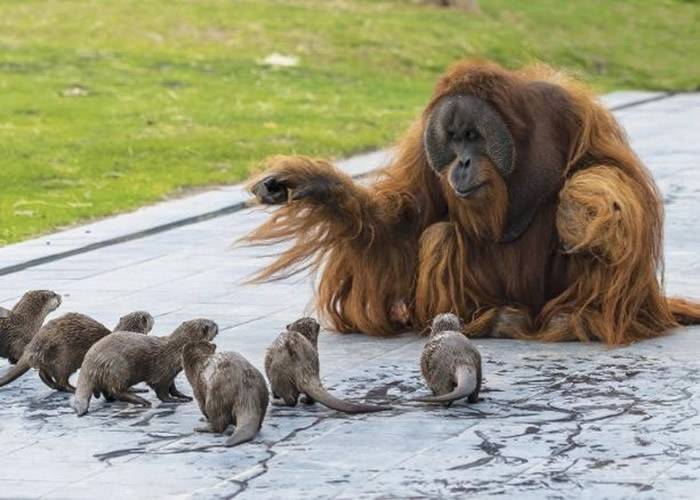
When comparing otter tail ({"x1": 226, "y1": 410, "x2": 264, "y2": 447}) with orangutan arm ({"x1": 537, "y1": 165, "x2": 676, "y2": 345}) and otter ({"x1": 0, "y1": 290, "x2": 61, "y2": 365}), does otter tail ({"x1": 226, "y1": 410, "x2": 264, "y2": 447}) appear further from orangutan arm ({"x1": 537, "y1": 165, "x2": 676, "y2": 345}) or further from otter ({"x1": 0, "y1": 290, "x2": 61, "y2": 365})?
orangutan arm ({"x1": 537, "y1": 165, "x2": 676, "y2": 345})

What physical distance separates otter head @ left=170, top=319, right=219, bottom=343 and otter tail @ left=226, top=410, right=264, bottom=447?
1.76 ft

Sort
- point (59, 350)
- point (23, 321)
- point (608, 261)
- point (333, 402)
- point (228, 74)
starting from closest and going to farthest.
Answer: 1. point (333, 402)
2. point (59, 350)
3. point (23, 321)
4. point (608, 261)
5. point (228, 74)

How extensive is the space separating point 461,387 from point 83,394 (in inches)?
52.1

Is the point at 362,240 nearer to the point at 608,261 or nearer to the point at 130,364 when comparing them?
the point at 608,261

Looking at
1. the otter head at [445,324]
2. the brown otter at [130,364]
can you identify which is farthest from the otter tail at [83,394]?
the otter head at [445,324]

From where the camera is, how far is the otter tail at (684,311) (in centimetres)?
803

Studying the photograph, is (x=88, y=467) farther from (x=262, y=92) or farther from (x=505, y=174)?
(x=262, y=92)

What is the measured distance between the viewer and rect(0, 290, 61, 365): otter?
7.24 meters

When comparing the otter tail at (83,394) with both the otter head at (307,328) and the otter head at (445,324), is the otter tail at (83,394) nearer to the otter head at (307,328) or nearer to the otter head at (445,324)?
the otter head at (307,328)

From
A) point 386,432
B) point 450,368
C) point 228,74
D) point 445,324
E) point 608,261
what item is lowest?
point 386,432

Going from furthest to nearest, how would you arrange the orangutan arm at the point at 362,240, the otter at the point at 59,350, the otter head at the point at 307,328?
the orangutan arm at the point at 362,240 < the otter head at the point at 307,328 < the otter at the point at 59,350

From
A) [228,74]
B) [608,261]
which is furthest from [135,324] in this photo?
[228,74]

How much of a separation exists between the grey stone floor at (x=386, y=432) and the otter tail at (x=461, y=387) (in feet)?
0.17

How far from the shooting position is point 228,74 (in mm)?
19969
